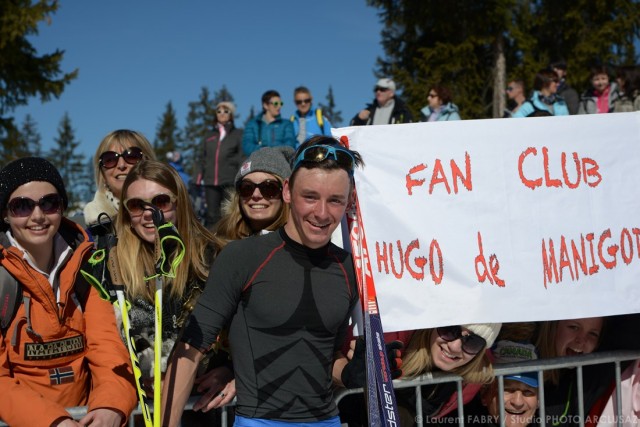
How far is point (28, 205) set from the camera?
2566mm

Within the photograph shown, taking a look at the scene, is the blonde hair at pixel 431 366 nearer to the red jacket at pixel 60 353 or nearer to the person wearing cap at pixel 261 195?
the person wearing cap at pixel 261 195

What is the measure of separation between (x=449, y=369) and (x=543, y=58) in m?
20.4

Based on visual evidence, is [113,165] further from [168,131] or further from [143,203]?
[168,131]

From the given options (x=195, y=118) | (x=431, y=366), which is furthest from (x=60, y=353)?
(x=195, y=118)

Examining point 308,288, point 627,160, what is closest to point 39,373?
point 308,288

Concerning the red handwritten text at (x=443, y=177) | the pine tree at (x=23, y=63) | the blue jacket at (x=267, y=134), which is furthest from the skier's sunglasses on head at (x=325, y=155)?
the pine tree at (x=23, y=63)

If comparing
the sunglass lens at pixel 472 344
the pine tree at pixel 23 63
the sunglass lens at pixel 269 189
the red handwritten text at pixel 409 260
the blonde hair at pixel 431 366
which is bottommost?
the blonde hair at pixel 431 366

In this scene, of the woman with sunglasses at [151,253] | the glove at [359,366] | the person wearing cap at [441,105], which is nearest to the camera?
the glove at [359,366]

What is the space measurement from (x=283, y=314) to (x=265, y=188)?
40.6 inches

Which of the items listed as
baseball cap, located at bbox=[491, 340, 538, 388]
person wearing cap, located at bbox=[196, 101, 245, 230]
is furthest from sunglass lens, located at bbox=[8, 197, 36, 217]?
person wearing cap, located at bbox=[196, 101, 245, 230]

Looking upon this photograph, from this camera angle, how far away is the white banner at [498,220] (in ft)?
9.98

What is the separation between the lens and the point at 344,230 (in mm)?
3072

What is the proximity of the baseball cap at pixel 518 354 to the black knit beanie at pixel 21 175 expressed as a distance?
7.82 ft

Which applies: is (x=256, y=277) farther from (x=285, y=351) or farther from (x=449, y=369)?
(x=449, y=369)
